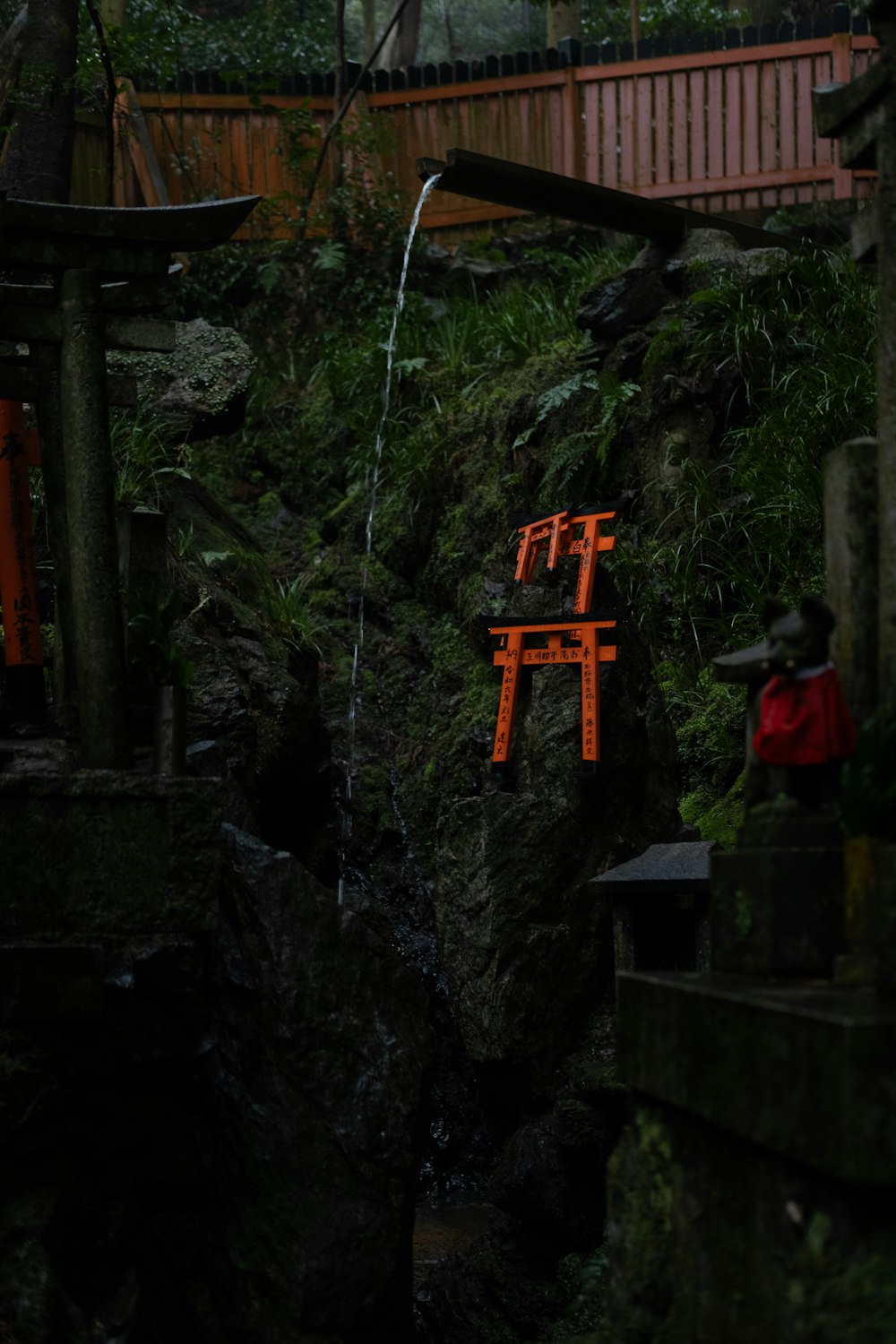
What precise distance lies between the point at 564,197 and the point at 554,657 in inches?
227

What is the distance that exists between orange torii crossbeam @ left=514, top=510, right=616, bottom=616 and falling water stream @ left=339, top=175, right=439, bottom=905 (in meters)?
2.68

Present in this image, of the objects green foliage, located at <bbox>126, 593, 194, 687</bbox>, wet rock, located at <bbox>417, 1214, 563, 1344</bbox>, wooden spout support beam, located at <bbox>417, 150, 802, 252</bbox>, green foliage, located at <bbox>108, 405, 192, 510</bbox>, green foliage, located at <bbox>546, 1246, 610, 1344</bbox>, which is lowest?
wet rock, located at <bbox>417, 1214, 563, 1344</bbox>

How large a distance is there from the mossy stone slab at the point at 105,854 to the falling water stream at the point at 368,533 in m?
4.52

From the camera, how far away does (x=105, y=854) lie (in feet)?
19.4

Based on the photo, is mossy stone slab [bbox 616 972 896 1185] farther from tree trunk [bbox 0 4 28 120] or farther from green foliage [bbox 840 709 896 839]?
tree trunk [bbox 0 4 28 120]

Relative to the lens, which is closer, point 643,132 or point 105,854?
point 105,854

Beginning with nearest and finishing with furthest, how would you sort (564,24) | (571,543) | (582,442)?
(571,543)
(582,442)
(564,24)

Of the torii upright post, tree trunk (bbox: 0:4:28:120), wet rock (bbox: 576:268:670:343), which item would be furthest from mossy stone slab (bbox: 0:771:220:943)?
wet rock (bbox: 576:268:670:343)

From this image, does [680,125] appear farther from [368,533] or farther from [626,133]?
[368,533]

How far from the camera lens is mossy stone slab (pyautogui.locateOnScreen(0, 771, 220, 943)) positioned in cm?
582

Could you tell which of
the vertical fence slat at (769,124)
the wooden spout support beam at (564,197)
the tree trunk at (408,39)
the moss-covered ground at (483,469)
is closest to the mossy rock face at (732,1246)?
the moss-covered ground at (483,469)

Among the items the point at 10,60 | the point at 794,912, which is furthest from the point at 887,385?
the point at 10,60

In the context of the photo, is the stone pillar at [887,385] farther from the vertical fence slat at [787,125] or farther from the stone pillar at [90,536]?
the vertical fence slat at [787,125]

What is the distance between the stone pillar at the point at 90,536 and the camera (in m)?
6.43
